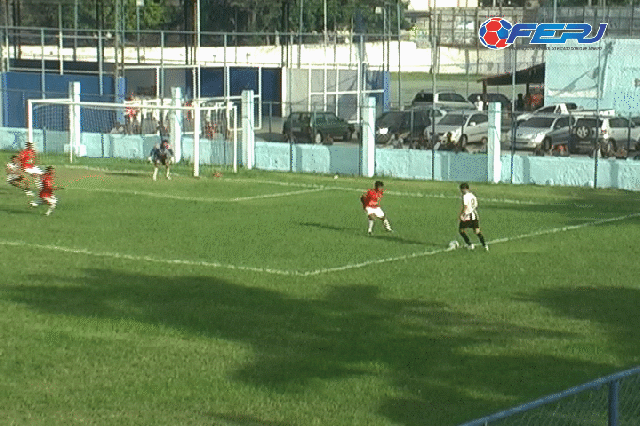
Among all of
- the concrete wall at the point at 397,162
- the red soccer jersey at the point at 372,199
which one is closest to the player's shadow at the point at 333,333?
the red soccer jersey at the point at 372,199

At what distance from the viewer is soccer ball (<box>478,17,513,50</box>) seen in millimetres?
67000

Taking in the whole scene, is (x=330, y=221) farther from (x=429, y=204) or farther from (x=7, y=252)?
(x=7, y=252)

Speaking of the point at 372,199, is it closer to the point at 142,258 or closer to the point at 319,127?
the point at 142,258

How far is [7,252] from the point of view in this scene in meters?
28.7

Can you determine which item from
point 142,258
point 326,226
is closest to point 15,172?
point 326,226

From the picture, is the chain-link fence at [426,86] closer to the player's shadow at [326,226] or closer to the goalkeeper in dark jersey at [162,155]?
the goalkeeper in dark jersey at [162,155]

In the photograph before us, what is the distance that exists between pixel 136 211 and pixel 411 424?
2159 centimetres

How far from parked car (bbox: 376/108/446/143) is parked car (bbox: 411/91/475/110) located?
715 cm

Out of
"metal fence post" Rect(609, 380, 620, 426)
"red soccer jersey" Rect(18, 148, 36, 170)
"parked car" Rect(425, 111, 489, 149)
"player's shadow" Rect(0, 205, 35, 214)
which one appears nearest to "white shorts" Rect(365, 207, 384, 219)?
"player's shadow" Rect(0, 205, 35, 214)

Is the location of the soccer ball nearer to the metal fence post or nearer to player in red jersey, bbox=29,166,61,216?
player in red jersey, bbox=29,166,61,216

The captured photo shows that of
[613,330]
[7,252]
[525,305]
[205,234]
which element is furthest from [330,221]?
[613,330]

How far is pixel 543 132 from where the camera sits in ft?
169

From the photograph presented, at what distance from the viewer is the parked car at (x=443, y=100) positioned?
206 feet

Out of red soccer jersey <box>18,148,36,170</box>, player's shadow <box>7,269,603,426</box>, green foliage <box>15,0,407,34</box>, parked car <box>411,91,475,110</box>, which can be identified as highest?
green foliage <box>15,0,407,34</box>
